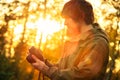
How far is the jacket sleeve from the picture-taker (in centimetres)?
424

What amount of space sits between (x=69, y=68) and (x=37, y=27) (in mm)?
37280

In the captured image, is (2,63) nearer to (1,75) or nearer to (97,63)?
(1,75)

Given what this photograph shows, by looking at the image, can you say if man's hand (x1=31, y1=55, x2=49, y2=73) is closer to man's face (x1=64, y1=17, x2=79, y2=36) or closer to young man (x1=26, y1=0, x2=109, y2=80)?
young man (x1=26, y1=0, x2=109, y2=80)

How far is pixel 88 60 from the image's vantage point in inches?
168

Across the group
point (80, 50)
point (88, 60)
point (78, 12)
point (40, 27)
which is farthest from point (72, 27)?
point (40, 27)

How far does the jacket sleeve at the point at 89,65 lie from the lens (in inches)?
167

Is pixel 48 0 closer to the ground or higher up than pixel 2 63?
higher up

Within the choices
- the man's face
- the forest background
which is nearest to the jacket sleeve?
the man's face

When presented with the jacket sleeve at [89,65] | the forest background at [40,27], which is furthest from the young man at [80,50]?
the forest background at [40,27]

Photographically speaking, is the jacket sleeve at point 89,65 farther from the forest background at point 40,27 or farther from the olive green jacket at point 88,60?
the forest background at point 40,27

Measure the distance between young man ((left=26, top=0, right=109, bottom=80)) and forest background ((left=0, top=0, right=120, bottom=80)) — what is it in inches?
1175

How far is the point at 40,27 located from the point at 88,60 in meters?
→ 37.1

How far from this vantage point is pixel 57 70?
4.42m

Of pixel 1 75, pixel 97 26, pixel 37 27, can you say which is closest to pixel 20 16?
pixel 37 27
